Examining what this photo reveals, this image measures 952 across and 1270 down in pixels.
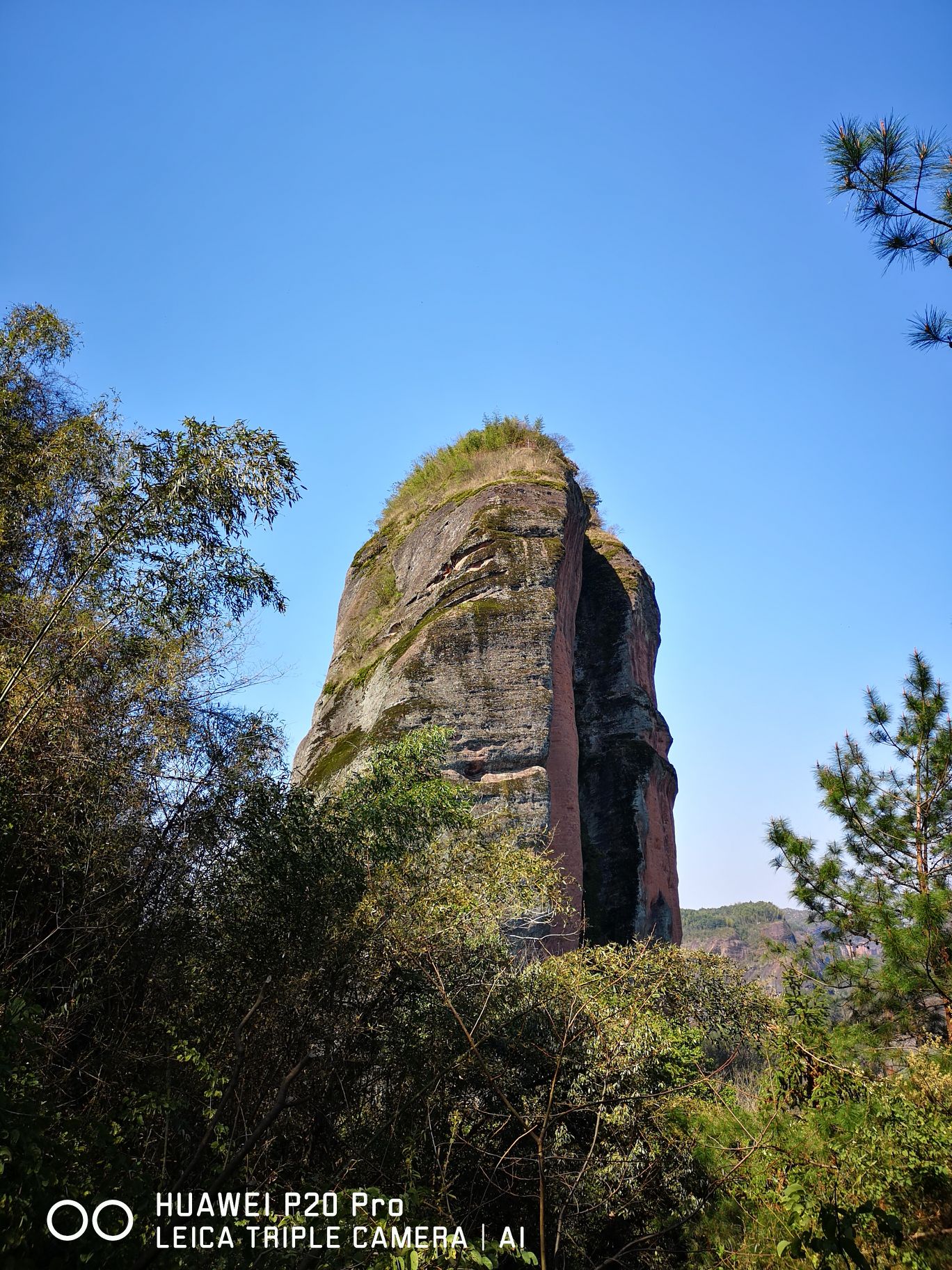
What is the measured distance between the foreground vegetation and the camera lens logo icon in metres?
1.16

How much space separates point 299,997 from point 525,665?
9.28m

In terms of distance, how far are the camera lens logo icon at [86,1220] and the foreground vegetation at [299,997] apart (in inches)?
45.8

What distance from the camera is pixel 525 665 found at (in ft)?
50.8

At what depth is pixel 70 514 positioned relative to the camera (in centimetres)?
884

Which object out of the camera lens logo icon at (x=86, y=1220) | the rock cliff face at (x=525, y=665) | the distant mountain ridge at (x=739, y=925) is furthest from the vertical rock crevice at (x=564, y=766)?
the distant mountain ridge at (x=739, y=925)

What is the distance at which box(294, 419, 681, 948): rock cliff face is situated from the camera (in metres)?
14.8

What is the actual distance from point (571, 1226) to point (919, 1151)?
3.07 meters

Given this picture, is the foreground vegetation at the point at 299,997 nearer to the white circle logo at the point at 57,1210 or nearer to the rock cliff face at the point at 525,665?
the white circle logo at the point at 57,1210

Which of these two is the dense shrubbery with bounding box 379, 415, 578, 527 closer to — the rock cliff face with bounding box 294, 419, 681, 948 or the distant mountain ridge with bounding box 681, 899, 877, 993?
the rock cliff face with bounding box 294, 419, 681, 948

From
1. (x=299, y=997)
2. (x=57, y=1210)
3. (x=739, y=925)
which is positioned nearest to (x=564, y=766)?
(x=299, y=997)

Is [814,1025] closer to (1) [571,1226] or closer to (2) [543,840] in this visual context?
(1) [571,1226]

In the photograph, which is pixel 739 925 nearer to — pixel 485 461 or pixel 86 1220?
pixel 485 461

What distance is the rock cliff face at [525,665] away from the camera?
14.8 m

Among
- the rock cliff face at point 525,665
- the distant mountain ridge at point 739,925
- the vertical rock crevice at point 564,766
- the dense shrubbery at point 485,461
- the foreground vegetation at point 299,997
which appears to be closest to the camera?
the foreground vegetation at point 299,997
